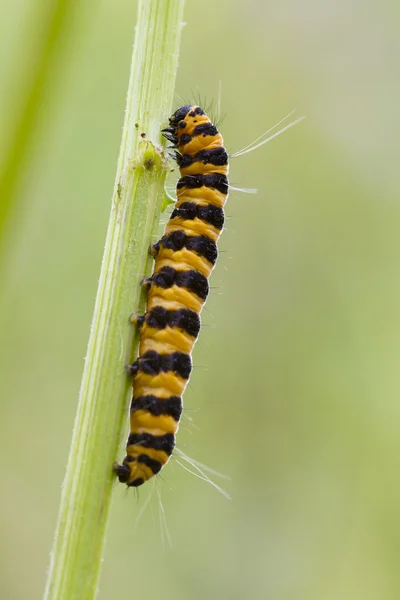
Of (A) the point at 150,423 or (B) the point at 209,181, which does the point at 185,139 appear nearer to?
(B) the point at 209,181

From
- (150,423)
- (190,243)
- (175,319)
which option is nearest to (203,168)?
(190,243)

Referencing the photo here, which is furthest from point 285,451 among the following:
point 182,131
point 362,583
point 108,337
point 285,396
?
point 108,337

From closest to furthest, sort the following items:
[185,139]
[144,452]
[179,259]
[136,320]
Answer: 1. [136,320]
2. [144,452]
3. [179,259]
4. [185,139]

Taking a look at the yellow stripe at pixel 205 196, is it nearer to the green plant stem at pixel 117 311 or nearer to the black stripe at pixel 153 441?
the green plant stem at pixel 117 311

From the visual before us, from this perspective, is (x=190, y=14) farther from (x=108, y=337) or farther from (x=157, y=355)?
(x=108, y=337)

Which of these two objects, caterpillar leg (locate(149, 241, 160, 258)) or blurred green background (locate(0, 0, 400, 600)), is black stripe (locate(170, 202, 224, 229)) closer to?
caterpillar leg (locate(149, 241, 160, 258))

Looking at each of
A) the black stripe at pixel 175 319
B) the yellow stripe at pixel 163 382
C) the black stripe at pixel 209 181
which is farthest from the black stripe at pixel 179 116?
the yellow stripe at pixel 163 382
